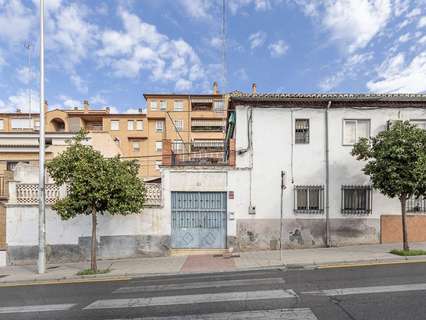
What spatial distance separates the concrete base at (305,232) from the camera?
1312cm

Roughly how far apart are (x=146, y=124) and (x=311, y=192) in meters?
37.4

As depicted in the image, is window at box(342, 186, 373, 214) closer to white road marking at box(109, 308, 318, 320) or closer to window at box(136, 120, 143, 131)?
white road marking at box(109, 308, 318, 320)

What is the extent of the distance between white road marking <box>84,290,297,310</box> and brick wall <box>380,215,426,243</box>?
27.9 feet

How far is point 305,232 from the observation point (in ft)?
43.4

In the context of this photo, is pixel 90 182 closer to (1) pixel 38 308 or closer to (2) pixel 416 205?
(1) pixel 38 308

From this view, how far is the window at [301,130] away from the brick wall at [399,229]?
4767mm

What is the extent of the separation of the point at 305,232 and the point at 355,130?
16.6 ft

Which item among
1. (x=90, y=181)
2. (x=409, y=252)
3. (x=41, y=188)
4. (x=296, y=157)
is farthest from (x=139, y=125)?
(x=409, y=252)

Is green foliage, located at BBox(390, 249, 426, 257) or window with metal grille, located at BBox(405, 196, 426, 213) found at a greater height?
window with metal grille, located at BBox(405, 196, 426, 213)

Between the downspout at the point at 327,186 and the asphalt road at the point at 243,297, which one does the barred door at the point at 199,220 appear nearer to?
the asphalt road at the point at 243,297

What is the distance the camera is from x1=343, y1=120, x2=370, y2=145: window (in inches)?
544

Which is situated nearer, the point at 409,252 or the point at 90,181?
the point at 90,181

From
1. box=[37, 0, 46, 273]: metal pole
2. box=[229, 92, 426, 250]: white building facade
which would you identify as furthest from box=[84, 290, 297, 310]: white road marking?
box=[229, 92, 426, 250]: white building facade

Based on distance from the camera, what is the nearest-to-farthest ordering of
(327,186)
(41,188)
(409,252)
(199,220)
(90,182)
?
(90,182) → (409,252) → (41,188) → (199,220) → (327,186)
